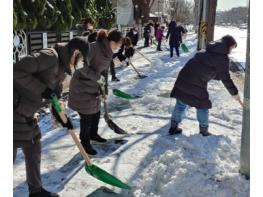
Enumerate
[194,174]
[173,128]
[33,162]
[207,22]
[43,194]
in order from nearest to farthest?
[33,162] < [43,194] < [194,174] < [173,128] < [207,22]

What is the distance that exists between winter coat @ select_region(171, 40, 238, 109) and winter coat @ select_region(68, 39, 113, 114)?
112 cm

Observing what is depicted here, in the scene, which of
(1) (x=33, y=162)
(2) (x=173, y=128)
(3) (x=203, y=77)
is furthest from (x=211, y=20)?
(1) (x=33, y=162)

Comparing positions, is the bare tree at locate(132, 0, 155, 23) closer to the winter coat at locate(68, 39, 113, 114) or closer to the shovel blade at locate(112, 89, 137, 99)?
the shovel blade at locate(112, 89, 137, 99)

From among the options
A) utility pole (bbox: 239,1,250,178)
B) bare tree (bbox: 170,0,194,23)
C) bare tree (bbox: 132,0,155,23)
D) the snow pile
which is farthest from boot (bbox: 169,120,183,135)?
bare tree (bbox: 170,0,194,23)

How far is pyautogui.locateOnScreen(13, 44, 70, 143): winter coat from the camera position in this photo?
312 centimetres

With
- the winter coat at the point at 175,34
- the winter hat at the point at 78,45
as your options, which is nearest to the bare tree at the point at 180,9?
the winter coat at the point at 175,34

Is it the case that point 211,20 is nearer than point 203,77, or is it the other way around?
point 203,77

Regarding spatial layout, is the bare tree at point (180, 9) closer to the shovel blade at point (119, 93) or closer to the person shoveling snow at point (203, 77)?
the shovel blade at point (119, 93)

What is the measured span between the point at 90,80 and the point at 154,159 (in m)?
1.21

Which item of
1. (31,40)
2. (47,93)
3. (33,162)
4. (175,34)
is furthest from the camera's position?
(175,34)

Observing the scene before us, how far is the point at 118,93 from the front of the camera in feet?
24.6

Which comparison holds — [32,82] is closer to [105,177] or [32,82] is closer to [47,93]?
[47,93]

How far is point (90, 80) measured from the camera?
15.5 feet

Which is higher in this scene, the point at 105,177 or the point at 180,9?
the point at 180,9
